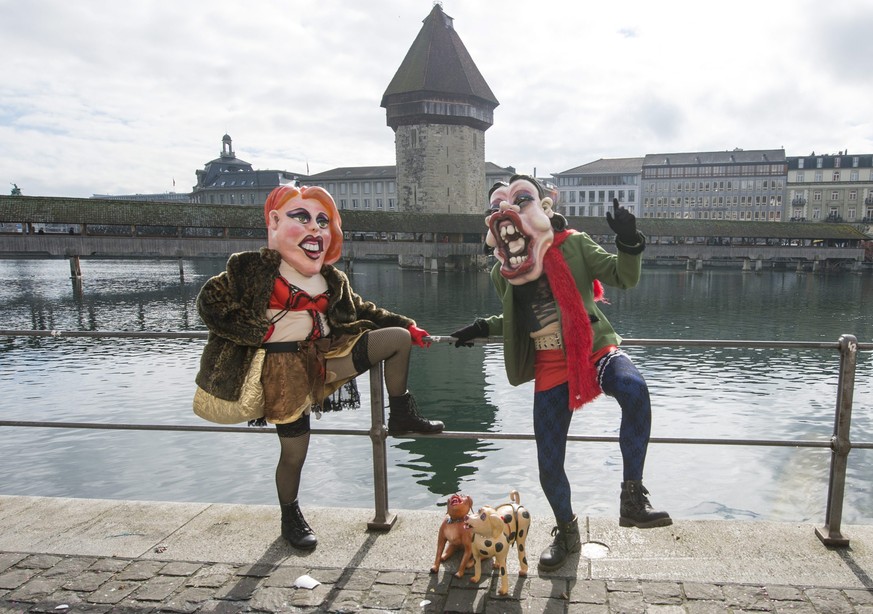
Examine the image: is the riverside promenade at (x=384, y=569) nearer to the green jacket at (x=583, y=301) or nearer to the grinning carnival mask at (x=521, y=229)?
the green jacket at (x=583, y=301)

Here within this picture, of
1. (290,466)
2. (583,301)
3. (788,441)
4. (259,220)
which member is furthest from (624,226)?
(259,220)

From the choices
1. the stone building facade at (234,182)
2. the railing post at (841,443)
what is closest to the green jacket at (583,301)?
the railing post at (841,443)

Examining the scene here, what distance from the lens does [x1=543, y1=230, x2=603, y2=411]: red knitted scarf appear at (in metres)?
2.65

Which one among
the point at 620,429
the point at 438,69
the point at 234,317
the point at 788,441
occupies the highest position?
the point at 438,69

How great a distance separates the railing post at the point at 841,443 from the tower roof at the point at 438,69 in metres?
50.9

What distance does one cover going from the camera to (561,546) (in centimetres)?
268

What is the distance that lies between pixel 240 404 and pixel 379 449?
0.68 metres

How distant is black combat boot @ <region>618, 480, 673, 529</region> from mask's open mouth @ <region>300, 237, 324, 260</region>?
1.68m

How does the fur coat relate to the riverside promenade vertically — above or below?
above

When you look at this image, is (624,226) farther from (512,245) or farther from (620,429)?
(620,429)

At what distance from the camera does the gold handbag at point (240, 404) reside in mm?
2750

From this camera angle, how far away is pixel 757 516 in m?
7.72

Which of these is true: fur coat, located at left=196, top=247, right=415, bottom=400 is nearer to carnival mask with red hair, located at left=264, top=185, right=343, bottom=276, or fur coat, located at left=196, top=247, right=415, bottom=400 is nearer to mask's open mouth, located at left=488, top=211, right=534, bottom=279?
carnival mask with red hair, located at left=264, top=185, right=343, bottom=276

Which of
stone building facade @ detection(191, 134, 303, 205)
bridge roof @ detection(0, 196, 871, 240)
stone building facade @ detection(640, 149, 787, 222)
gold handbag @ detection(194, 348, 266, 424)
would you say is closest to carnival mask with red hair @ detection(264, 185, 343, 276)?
gold handbag @ detection(194, 348, 266, 424)
